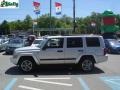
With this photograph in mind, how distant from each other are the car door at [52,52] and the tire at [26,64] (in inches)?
20.7

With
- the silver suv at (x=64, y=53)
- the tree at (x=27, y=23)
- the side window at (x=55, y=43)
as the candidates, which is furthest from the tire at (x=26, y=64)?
the tree at (x=27, y=23)

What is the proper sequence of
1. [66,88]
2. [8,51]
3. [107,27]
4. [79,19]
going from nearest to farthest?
[66,88] < [8,51] < [107,27] < [79,19]

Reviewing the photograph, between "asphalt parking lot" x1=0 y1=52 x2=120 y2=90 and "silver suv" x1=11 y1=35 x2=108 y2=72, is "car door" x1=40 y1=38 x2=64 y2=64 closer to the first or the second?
"silver suv" x1=11 y1=35 x2=108 y2=72

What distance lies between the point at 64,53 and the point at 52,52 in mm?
604

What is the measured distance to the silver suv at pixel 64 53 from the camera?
15117 mm

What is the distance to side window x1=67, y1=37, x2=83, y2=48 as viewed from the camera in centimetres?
1534

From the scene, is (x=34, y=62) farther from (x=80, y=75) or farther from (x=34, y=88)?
(x=34, y=88)

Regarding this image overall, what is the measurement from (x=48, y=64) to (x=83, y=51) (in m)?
1.87

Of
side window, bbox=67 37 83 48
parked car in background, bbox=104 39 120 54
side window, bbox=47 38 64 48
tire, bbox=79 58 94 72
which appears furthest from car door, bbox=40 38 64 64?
parked car in background, bbox=104 39 120 54

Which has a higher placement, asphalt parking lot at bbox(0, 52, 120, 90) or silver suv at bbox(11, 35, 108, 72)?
silver suv at bbox(11, 35, 108, 72)

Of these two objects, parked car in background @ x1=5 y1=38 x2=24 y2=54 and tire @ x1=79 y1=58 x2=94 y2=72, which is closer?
tire @ x1=79 y1=58 x2=94 y2=72

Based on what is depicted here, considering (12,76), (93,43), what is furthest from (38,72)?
(93,43)

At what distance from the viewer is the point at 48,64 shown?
15.3 m

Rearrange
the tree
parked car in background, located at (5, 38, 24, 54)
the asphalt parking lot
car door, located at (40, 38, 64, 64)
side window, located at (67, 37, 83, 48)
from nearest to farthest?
1. the asphalt parking lot
2. car door, located at (40, 38, 64, 64)
3. side window, located at (67, 37, 83, 48)
4. parked car in background, located at (5, 38, 24, 54)
5. the tree
